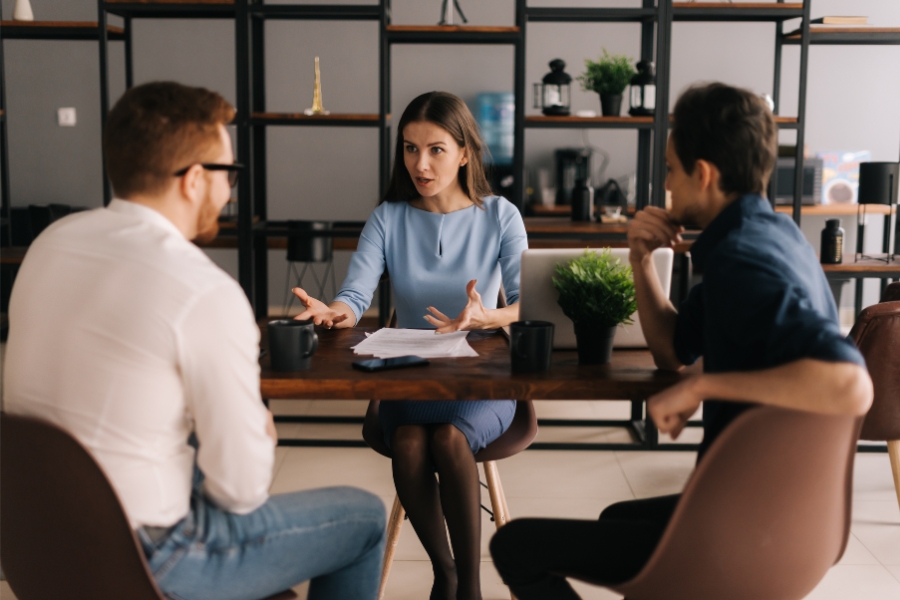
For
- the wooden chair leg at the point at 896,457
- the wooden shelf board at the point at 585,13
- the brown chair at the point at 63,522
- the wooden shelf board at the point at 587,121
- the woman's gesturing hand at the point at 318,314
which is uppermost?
the wooden shelf board at the point at 585,13

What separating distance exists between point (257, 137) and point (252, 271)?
2.02ft

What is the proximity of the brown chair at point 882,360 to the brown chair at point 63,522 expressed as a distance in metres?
1.92

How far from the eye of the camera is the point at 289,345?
1.54 meters

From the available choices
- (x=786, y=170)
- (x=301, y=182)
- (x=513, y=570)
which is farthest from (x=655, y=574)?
(x=301, y=182)

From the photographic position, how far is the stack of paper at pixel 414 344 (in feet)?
5.59

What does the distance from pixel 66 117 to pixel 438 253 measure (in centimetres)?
496

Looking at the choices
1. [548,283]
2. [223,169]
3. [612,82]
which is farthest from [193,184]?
[612,82]

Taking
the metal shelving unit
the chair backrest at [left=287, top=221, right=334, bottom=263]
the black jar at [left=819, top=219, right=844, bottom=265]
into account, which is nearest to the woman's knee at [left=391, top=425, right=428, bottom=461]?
the metal shelving unit

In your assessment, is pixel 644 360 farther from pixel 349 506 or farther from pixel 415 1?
pixel 415 1

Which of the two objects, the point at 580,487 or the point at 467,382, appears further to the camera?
the point at 580,487

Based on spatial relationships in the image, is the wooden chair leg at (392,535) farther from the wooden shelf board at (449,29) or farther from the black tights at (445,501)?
the wooden shelf board at (449,29)

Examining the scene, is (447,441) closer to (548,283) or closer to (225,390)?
(548,283)

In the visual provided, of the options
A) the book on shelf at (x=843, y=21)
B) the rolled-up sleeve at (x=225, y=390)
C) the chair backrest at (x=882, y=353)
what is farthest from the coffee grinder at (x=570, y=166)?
the rolled-up sleeve at (x=225, y=390)

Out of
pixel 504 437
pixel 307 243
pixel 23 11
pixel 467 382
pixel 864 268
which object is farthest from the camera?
pixel 23 11
